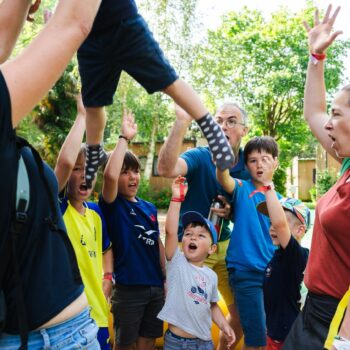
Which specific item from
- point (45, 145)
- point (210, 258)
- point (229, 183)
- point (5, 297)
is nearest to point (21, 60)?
point (5, 297)

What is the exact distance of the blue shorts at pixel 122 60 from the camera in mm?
2557

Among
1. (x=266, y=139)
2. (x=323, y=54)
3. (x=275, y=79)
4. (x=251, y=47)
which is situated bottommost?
(x=266, y=139)

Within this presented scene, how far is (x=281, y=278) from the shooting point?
11.0 ft

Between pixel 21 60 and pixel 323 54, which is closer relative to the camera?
pixel 21 60

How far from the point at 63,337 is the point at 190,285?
6.66 feet

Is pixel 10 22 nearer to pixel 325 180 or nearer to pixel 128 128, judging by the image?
pixel 128 128

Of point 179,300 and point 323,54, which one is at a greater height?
point 323,54

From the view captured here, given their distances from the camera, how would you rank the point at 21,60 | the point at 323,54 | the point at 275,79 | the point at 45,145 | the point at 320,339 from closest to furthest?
the point at 21,60 → the point at 320,339 → the point at 323,54 → the point at 45,145 → the point at 275,79

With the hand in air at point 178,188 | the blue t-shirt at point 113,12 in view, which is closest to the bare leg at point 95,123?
the blue t-shirt at point 113,12

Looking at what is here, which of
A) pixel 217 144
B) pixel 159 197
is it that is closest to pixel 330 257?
pixel 217 144

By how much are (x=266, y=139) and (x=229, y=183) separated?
572 mm

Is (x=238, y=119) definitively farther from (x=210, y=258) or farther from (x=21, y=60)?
(x=21, y=60)

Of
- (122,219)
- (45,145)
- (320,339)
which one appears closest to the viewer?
(320,339)

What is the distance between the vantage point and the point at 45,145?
20094 millimetres
